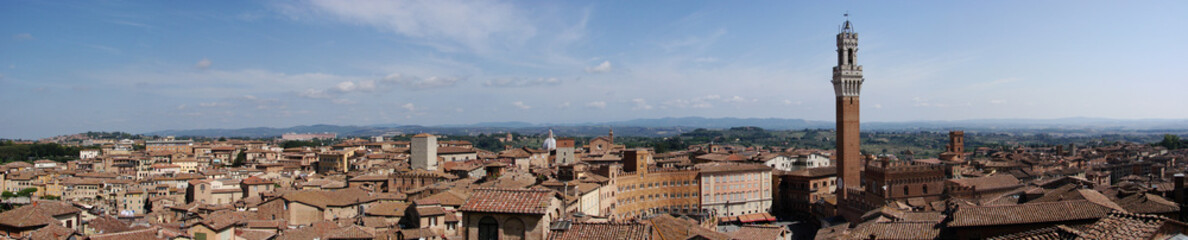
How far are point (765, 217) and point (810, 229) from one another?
601 cm

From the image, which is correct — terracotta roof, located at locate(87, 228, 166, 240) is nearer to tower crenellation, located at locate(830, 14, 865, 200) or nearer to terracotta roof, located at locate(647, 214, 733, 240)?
terracotta roof, located at locate(647, 214, 733, 240)

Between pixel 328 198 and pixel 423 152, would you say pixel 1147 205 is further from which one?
pixel 423 152

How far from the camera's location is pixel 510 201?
14141 millimetres

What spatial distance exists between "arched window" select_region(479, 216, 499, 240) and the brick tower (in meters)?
48.9

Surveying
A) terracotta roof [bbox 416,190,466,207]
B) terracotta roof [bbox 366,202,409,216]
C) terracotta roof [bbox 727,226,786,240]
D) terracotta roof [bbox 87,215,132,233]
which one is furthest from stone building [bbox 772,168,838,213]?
terracotta roof [bbox 87,215,132,233]

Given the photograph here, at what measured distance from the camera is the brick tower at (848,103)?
57969 millimetres

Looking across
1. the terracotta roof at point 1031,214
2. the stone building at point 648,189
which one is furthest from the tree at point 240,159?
the terracotta roof at point 1031,214

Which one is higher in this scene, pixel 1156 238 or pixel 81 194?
pixel 1156 238

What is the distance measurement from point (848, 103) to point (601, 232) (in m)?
49.7

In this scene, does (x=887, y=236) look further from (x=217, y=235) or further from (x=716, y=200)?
(x=716, y=200)

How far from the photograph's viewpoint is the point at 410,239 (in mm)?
31797

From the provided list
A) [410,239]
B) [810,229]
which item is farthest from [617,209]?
[410,239]

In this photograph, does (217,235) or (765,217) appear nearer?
(217,235)

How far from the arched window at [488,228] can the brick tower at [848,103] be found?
48888 mm
